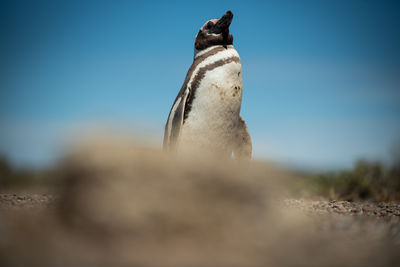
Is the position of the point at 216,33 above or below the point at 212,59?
above

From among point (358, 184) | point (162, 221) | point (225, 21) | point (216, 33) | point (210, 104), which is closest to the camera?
point (162, 221)

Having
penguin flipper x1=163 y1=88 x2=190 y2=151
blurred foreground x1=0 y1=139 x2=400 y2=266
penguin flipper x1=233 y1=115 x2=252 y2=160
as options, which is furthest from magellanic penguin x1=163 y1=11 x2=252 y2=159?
blurred foreground x1=0 y1=139 x2=400 y2=266

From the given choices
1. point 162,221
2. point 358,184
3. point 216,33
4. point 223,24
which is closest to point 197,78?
point 216,33

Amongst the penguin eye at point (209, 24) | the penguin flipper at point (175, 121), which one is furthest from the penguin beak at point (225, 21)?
the penguin flipper at point (175, 121)

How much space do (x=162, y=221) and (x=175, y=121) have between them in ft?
10.8

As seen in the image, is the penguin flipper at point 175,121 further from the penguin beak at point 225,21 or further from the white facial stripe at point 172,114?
the penguin beak at point 225,21

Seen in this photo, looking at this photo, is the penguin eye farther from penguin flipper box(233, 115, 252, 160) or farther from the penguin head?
penguin flipper box(233, 115, 252, 160)

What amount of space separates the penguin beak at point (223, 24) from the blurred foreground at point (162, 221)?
3.84 meters

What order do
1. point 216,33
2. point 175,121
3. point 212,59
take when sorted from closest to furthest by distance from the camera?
point 175,121, point 212,59, point 216,33

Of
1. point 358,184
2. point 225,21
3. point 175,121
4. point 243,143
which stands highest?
point 225,21

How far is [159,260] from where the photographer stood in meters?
2.07

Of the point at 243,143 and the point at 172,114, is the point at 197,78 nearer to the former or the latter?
the point at 172,114

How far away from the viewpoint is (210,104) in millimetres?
5395

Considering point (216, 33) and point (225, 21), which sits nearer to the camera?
point (225, 21)
